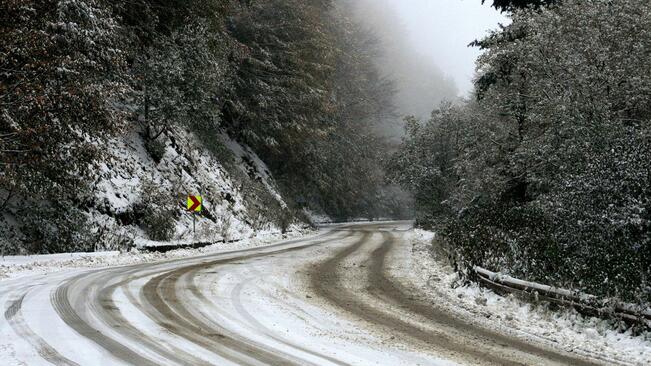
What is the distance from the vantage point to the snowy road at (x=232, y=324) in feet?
17.3

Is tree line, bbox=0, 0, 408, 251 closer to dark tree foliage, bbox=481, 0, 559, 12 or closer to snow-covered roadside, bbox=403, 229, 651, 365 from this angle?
snow-covered roadside, bbox=403, 229, 651, 365

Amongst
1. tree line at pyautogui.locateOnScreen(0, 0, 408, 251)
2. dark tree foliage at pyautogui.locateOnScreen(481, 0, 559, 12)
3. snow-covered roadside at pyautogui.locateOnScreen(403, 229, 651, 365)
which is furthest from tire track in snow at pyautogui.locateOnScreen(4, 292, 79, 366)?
dark tree foliage at pyautogui.locateOnScreen(481, 0, 559, 12)

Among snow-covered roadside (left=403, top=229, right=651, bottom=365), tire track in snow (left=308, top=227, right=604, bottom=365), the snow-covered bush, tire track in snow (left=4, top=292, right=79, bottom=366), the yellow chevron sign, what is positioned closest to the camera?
tire track in snow (left=4, top=292, right=79, bottom=366)

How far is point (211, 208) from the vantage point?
75.8 feet

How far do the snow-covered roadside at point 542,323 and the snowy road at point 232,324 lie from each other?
1.55ft

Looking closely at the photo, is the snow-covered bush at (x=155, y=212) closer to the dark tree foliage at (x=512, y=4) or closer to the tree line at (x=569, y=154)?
the tree line at (x=569, y=154)

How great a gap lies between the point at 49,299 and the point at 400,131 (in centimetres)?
7816

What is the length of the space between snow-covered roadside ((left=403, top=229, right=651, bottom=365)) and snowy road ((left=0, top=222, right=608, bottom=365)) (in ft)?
1.55

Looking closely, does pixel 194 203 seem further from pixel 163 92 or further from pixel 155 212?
pixel 163 92

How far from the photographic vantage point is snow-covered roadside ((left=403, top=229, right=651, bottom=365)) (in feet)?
21.1

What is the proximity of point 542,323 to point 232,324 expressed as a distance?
16.0 ft

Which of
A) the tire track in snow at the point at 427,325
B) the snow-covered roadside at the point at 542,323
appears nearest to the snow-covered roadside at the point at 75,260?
the tire track in snow at the point at 427,325

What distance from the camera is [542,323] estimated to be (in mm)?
7695

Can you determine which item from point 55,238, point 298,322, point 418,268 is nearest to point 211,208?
point 55,238
